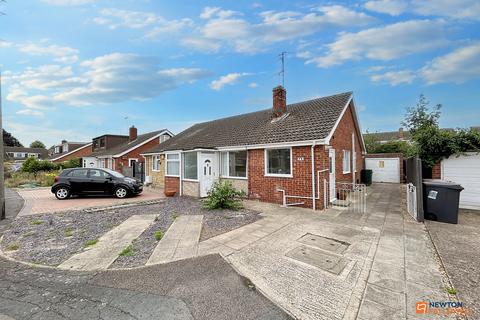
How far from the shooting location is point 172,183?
1327 cm

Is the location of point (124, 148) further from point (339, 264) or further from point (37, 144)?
point (37, 144)

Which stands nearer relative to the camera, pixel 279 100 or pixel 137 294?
pixel 137 294

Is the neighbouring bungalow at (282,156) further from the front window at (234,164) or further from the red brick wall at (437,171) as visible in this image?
the red brick wall at (437,171)

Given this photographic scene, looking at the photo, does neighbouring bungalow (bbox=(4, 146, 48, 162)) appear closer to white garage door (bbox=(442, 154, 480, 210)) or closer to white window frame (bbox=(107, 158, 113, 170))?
white window frame (bbox=(107, 158, 113, 170))

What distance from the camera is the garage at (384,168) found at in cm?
1789

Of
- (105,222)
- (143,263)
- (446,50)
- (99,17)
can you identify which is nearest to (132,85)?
(99,17)

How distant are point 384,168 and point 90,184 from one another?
863 inches

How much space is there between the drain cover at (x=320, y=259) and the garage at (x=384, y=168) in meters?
17.5

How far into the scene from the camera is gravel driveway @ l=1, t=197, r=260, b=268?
4492 mm

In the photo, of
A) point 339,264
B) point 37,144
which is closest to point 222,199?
point 339,264

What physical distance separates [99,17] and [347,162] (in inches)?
552

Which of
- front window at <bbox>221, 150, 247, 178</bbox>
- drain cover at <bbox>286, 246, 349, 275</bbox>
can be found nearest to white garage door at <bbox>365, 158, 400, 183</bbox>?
front window at <bbox>221, 150, 247, 178</bbox>

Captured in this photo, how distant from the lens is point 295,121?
423 inches

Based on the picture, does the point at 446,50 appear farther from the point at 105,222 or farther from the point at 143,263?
the point at 105,222
